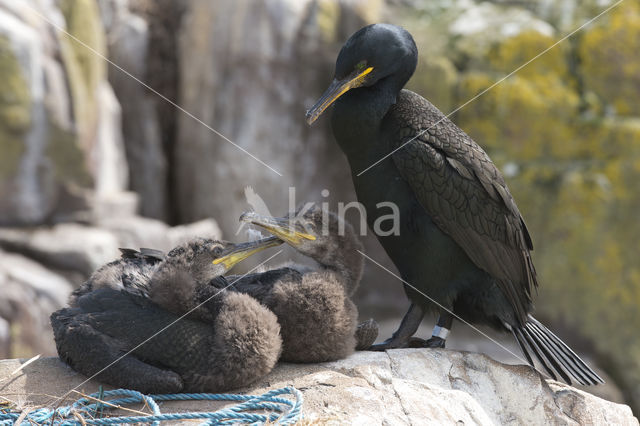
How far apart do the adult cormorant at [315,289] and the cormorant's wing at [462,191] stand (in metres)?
0.40

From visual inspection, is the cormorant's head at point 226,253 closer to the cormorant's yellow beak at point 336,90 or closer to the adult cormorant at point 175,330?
the adult cormorant at point 175,330

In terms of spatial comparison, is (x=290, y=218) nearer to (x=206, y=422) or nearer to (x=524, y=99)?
(x=206, y=422)

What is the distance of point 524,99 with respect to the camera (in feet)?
24.6

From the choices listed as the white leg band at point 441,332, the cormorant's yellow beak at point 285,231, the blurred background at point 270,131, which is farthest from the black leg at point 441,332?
the blurred background at point 270,131

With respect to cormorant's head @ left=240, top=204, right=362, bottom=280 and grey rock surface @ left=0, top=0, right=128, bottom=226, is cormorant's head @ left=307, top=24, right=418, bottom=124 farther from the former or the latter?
grey rock surface @ left=0, top=0, right=128, bottom=226

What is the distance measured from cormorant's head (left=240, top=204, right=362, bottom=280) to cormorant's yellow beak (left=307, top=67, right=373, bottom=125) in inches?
16.1

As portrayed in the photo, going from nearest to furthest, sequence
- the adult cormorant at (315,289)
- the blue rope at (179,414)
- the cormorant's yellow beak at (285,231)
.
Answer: the blue rope at (179,414)
the adult cormorant at (315,289)
the cormorant's yellow beak at (285,231)

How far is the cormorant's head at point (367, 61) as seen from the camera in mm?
3299

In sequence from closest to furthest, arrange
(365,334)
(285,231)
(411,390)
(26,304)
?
(411,390)
(285,231)
(365,334)
(26,304)

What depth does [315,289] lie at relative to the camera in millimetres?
2969

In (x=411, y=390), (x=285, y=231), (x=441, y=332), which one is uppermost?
(x=285, y=231)

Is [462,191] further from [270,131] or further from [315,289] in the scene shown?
[270,131]

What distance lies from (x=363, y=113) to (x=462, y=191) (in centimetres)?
56

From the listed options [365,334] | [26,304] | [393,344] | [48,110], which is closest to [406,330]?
[393,344]
